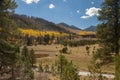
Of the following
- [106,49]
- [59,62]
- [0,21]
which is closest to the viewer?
[0,21]

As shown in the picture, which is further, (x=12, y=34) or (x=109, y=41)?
(x=109, y=41)

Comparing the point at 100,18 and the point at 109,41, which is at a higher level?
the point at 100,18

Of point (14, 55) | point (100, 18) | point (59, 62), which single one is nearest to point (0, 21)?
point (14, 55)

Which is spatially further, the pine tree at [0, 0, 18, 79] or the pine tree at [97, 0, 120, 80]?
the pine tree at [97, 0, 120, 80]

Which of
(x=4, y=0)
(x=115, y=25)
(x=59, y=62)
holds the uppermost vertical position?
(x=4, y=0)

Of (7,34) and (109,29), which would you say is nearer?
(7,34)

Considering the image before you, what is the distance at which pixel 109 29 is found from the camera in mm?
26859

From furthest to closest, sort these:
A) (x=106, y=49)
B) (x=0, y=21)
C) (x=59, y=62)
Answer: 1. (x=59, y=62)
2. (x=106, y=49)
3. (x=0, y=21)

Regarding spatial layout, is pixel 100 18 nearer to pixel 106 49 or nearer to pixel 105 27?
pixel 105 27

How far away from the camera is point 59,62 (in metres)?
59.1

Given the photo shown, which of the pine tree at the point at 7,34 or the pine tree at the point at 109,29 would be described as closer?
the pine tree at the point at 7,34

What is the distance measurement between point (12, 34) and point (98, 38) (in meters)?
9.91

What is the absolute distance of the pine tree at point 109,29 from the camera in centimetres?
2664

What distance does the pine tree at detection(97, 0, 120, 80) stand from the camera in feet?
87.4
